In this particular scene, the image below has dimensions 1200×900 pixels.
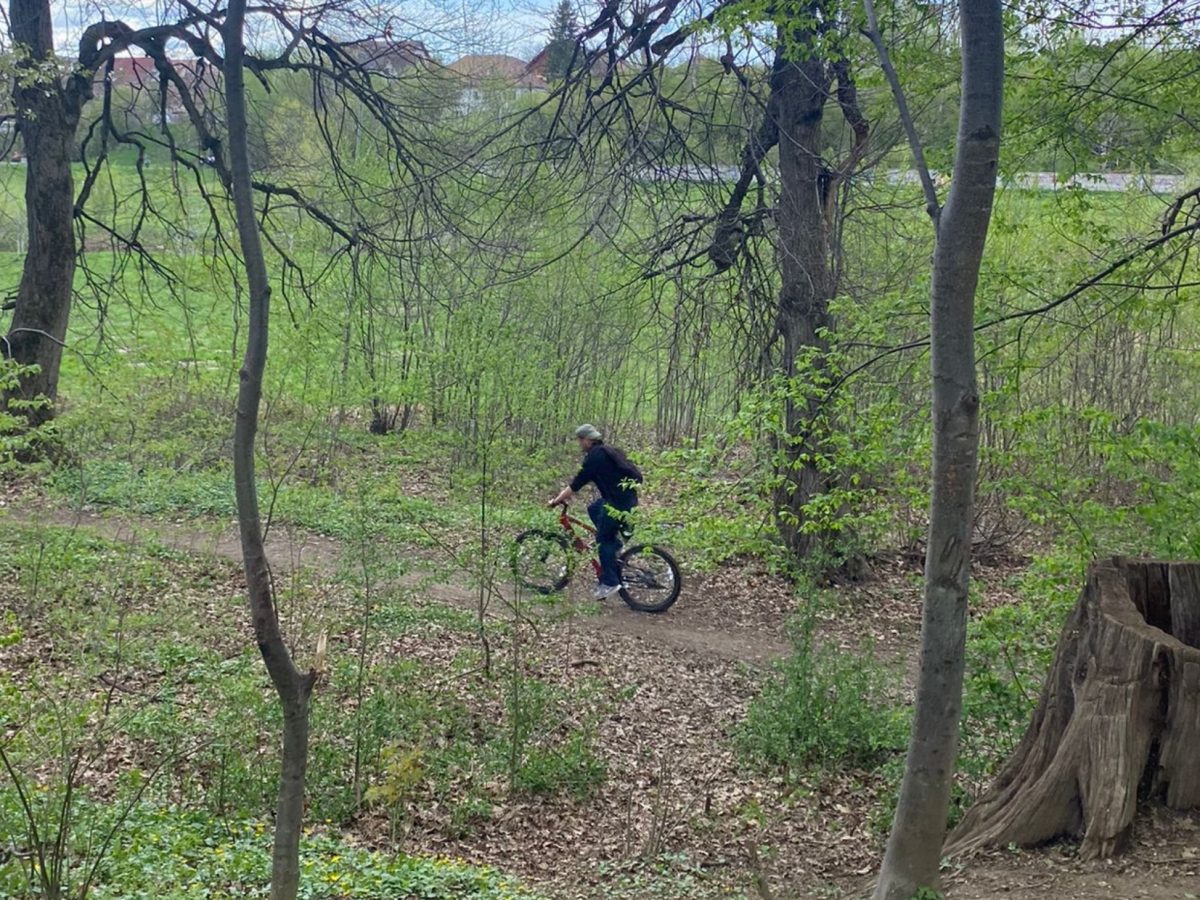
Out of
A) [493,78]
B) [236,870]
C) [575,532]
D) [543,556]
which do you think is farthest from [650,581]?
[236,870]

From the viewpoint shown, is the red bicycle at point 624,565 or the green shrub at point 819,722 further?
the red bicycle at point 624,565

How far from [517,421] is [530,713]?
7.75 metres

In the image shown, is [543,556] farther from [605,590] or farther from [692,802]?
[692,802]

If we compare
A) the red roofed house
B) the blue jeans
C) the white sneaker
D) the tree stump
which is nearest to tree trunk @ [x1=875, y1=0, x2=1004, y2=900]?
the tree stump

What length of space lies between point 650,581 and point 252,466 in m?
8.03

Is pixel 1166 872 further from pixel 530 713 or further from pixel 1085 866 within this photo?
pixel 530 713

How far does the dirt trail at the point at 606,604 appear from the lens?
10281mm

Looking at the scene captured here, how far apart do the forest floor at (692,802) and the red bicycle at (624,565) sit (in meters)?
0.22

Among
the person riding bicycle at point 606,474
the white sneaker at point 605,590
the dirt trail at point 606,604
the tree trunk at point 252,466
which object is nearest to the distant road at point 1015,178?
the person riding bicycle at point 606,474

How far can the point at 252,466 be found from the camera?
333 centimetres

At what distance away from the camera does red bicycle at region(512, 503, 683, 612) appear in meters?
10.1

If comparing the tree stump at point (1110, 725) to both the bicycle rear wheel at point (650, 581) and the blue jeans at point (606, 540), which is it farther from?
the bicycle rear wheel at point (650, 581)

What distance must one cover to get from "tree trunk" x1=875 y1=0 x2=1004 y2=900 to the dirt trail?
6108 millimetres

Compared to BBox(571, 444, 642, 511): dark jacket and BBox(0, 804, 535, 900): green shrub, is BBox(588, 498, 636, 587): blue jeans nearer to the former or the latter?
BBox(571, 444, 642, 511): dark jacket
